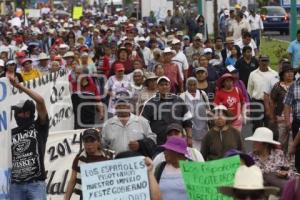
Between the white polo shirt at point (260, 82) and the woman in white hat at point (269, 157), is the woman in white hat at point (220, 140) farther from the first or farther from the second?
the white polo shirt at point (260, 82)

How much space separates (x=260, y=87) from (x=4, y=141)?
19.1 ft

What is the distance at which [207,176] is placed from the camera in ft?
28.0

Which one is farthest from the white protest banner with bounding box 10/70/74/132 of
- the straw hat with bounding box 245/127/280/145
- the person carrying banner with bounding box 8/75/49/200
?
the straw hat with bounding box 245/127/280/145

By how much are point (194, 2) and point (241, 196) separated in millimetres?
57183

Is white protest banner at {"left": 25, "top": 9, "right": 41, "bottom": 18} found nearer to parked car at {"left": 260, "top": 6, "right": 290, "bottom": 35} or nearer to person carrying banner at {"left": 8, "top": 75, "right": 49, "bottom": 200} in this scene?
parked car at {"left": 260, "top": 6, "right": 290, "bottom": 35}

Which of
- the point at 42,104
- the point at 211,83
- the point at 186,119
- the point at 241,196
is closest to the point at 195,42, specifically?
the point at 211,83

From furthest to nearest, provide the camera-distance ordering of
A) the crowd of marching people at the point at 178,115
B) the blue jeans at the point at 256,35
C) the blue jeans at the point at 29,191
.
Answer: the blue jeans at the point at 256,35 < the blue jeans at the point at 29,191 < the crowd of marching people at the point at 178,115

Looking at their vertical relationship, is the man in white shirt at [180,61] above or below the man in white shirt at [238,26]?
below

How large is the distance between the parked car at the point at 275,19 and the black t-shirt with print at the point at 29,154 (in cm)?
3626

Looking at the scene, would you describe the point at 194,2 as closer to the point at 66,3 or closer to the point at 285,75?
the point at 66,3

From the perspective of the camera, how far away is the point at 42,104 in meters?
9.55

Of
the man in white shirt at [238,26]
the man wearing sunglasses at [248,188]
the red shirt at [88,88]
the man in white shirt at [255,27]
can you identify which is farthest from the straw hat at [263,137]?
the man in white shirt at [255,27]

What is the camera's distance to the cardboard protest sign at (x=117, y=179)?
8305mm

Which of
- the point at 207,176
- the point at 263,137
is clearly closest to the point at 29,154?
the point at 207,176
